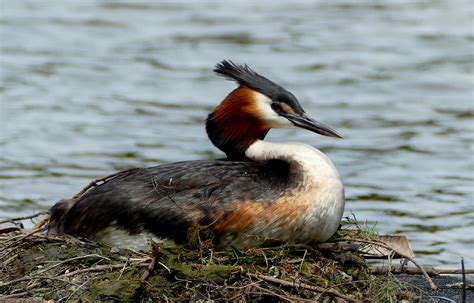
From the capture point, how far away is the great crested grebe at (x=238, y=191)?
7277mm

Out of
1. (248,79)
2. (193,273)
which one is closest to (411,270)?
(248,79)

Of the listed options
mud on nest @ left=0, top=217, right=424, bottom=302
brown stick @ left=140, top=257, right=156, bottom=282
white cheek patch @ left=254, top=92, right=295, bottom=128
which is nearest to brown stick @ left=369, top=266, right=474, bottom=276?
mud on nest @ left=0, top=217, right=424, bottom=302

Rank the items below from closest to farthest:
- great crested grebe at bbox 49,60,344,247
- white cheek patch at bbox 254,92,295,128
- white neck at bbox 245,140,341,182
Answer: great crested grebe at bbox 49,60,344,247, white neck at bbox 245,140,341,182, white cheek patch at bbox 254,92,295,128

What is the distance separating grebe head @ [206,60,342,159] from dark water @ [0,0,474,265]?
2609 mm

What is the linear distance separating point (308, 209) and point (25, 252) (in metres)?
1.84

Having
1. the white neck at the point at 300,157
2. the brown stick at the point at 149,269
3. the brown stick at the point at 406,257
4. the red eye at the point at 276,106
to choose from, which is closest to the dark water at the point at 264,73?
the brown stick at the point at 406,257

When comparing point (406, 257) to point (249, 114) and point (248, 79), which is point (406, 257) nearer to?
point (249, 114)

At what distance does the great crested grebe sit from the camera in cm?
728

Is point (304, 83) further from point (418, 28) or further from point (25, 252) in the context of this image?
point (25, 252)

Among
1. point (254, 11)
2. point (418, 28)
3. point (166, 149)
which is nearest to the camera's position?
point (166, 149)

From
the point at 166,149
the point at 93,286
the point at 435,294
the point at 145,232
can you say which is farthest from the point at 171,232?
the point at 166,149

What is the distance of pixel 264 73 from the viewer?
657 inches

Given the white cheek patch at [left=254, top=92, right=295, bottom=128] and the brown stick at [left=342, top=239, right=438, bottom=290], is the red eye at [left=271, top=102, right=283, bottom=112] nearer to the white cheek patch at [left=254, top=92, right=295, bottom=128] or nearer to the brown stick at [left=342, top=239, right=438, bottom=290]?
the white cheek patch at [left=254, top=92, right=295, bottom=128]

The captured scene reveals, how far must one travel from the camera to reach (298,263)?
23.8 feet
